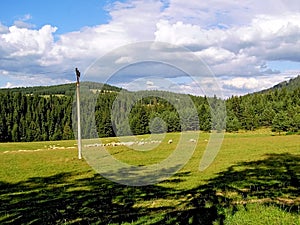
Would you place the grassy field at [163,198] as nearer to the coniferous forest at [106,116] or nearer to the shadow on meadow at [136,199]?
the shadow on meadow at [136,199]

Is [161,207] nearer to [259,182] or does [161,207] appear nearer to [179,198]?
[179,198]

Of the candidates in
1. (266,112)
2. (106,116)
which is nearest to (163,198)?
(106,116)

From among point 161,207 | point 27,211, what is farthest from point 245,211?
point 27,211

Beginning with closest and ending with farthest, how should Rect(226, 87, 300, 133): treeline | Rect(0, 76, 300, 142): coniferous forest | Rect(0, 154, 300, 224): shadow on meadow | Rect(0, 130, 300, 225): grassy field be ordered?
Rect(0, 130, 300, 225): grassy field → Rect(0, 154, 300, 224): shadow on meadow → Rect(226, 87, 300, 133): treeline → Rect(0, 76, 300, 142): coniferous forest

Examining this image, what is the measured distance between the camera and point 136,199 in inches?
624

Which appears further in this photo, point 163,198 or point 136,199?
point 136,199

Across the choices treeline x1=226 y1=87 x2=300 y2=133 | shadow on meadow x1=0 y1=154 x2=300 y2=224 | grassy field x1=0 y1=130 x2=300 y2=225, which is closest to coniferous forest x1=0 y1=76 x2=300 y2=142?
treeline x1=226 y1=87 x2=300 y2=133

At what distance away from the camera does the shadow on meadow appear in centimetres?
1150

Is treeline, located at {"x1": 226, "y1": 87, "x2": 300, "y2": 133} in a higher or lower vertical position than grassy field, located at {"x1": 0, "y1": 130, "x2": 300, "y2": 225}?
higher

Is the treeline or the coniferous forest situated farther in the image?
the coniferous forest

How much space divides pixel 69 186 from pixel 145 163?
36.8ft

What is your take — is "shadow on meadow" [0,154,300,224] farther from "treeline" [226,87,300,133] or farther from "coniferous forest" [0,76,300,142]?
"treeline" [226,87,300,133]

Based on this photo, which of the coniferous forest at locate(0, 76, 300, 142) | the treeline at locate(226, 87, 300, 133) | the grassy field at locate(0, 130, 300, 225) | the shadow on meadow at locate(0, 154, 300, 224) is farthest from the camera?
the coniferous forest at locate(0, 76, 300, 142)

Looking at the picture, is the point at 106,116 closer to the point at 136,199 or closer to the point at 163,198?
the point at 136,199
